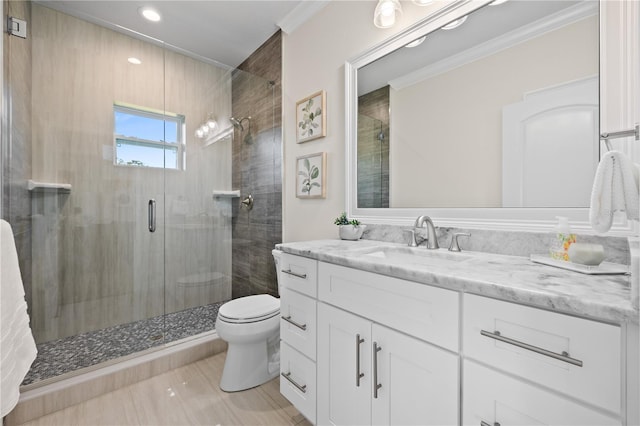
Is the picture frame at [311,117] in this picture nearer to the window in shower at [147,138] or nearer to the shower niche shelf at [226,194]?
the shower niche shelf at [226,194]

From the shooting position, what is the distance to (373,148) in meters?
1.63

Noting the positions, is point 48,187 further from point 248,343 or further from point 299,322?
point 299,322

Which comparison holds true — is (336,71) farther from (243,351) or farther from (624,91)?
(243,351)

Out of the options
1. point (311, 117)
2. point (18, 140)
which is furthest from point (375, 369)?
point (18, 140)

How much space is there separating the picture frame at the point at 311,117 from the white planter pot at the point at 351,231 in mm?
696

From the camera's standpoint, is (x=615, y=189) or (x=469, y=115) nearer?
(x=615, y=189)

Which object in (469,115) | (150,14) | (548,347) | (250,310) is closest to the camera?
(548,347)

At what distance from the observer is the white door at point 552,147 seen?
96cm

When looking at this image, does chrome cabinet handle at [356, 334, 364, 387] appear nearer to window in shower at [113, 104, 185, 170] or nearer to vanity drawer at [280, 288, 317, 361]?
vanity drawer at [280, 288, 317, 361]

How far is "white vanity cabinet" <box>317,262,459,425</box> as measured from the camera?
782mm

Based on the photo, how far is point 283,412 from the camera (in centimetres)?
146

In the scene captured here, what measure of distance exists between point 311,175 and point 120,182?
146 cm

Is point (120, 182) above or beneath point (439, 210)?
above

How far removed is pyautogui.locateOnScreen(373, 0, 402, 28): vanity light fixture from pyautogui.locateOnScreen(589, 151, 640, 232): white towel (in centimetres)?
121
